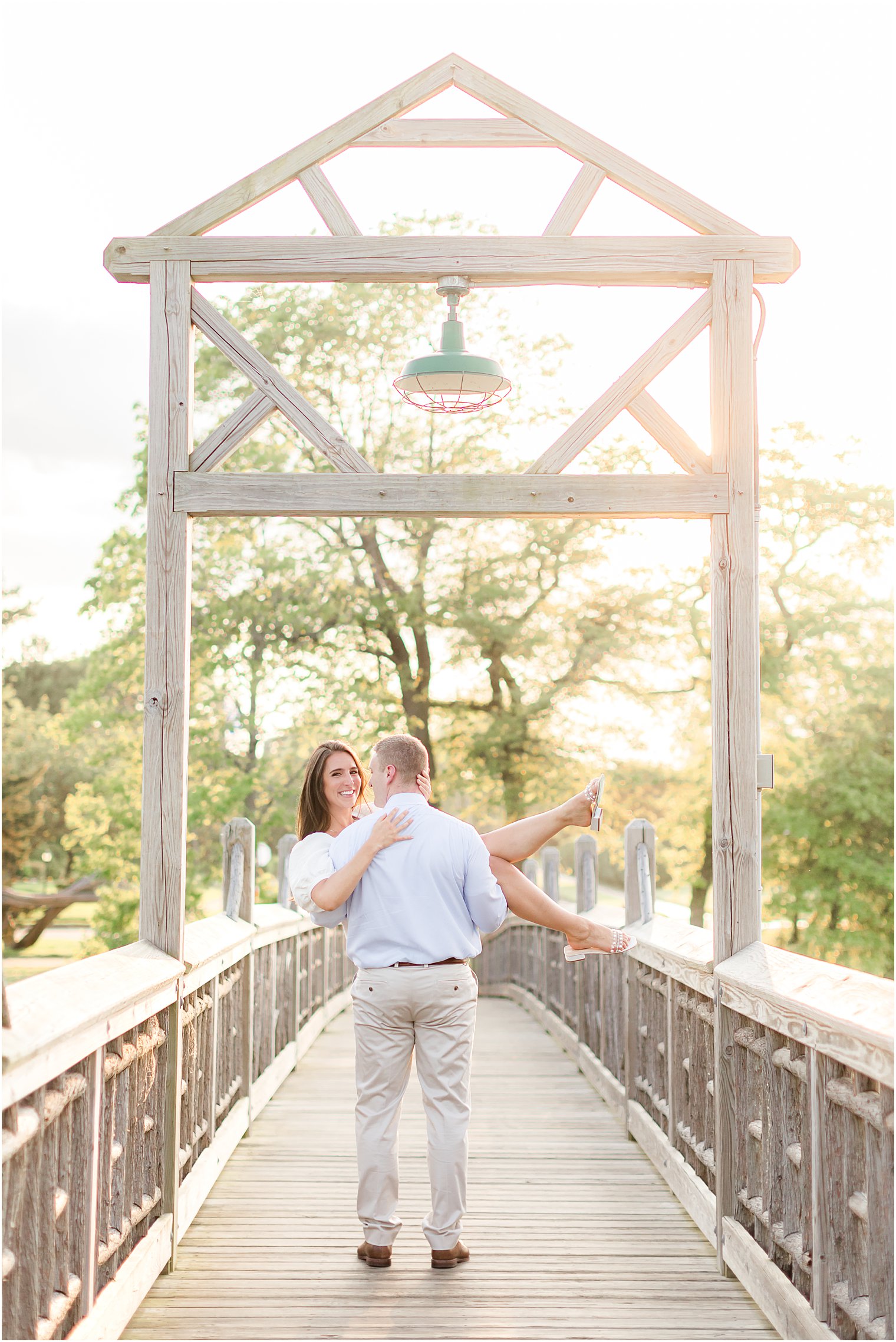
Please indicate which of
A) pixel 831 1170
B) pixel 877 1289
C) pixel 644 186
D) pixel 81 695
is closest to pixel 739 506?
pixel 644 186

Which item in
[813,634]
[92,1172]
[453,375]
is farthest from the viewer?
[813,634]

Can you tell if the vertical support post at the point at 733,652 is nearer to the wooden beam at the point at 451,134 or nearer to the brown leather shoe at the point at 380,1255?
the wooden beam at the point at 451,134

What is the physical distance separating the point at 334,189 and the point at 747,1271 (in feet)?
12.5

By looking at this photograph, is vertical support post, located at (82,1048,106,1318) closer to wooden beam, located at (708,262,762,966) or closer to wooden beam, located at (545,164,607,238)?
wooden beam, located at (708,262,762,966)

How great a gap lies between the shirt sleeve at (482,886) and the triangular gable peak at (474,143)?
85.1 inches

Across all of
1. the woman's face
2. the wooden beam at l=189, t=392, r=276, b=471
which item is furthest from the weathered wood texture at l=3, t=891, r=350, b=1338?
the wooden beam at l=189, t=392, r=276, b=471

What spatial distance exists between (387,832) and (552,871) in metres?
7.57

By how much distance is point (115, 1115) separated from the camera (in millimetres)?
3592

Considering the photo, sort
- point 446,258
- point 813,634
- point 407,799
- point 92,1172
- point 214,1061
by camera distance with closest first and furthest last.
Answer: point 92,1172 → point 407,799 → point 446,258 → point 214,1061 → point 813,634

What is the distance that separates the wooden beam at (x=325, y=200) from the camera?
15.1 ft

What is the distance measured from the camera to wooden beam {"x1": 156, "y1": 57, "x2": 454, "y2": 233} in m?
4.55

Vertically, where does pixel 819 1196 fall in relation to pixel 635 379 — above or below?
below

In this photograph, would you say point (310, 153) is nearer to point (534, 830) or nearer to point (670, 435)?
point (670, 435)

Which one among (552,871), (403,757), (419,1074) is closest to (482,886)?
(403,757)
